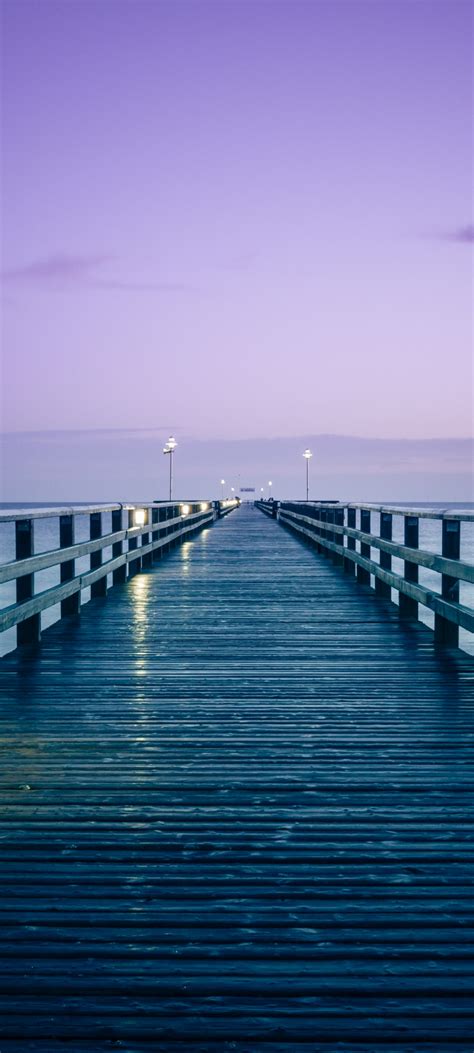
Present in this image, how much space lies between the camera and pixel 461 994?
251cm

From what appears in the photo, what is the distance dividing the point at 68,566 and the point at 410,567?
355 centimetres

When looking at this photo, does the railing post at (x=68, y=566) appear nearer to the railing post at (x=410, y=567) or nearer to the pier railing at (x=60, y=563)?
the pier railing at (x=60, y=563)

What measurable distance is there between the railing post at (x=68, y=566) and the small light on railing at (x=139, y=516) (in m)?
4.49

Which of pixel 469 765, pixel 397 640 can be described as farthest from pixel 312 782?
pixel 397 640

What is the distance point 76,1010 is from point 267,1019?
1.69 ft

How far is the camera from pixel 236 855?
3430 mm

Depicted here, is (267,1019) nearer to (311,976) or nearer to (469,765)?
(311,976)

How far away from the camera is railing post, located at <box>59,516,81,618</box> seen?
893cm

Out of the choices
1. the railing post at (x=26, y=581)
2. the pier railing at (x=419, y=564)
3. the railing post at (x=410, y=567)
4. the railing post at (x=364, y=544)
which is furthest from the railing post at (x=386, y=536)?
the railing post at (x=26, y=581)

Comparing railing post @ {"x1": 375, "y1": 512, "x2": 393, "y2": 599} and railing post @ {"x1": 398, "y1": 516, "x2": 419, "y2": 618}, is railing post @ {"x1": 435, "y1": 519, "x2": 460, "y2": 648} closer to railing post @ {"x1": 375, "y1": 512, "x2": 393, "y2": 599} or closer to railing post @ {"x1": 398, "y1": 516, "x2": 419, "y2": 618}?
railing post @ {"x1": 398, "y1": 516, "x2": 419, "y2": 618}

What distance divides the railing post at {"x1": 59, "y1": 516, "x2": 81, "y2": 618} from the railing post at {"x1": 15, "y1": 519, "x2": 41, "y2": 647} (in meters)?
0.76

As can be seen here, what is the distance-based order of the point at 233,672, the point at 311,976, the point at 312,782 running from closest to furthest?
the point at 311,976 → the point at 312,782 → the point at 233,672

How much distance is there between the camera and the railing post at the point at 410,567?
30.2ft

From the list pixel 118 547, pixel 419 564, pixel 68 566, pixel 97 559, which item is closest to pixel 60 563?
pixel 68 566
